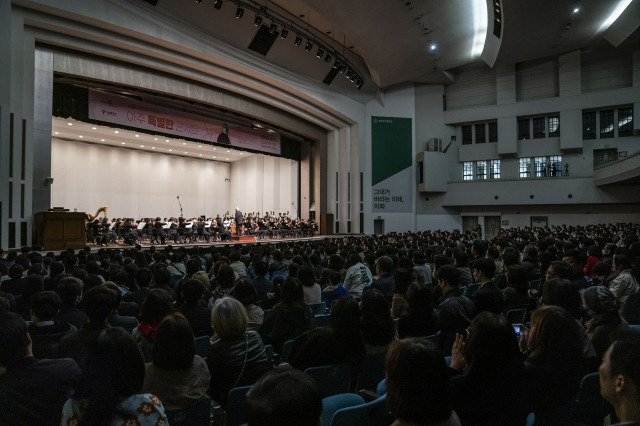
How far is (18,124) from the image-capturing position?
11.4m

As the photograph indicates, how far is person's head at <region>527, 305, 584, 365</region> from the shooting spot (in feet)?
7.18

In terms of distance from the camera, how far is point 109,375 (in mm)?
1602

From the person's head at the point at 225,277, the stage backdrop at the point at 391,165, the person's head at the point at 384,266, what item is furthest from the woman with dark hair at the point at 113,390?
the stage backdrop at the point at 391,165

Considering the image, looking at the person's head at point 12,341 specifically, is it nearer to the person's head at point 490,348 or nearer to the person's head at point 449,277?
the person's head at point 490,348

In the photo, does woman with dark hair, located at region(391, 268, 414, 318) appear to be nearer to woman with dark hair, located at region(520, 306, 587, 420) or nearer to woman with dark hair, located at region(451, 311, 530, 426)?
woman with dark hair, located at region(520, 306, 587, 420)

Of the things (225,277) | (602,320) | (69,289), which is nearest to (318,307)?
(225,277)

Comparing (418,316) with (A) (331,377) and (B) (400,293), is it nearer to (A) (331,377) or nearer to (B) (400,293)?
(B) (400,293)

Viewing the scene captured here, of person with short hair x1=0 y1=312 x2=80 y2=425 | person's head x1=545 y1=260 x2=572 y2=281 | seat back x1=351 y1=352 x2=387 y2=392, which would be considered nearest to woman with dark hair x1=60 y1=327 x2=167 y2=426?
person with short hair x1=0 y1=312 x2=80 y2=425

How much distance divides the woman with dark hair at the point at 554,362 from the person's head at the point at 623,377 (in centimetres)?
75

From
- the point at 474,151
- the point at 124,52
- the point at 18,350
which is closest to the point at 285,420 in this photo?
the point at 18,350

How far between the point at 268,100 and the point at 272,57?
73.5 inches

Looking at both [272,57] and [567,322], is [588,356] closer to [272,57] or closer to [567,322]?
[567,322]

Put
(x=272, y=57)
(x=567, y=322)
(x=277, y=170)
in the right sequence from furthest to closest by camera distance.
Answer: (x=277, y=170)
(x=272, y=57)
(x=567, y=322)

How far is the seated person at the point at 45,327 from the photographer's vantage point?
9.20 feet
